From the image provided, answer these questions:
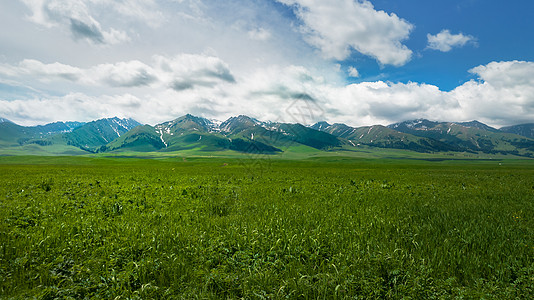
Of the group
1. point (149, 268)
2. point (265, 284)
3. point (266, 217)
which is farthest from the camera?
point (266, 217)

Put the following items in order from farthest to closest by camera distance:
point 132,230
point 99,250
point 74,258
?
1. point 132,230
2. point 99,250
3. point 74,258

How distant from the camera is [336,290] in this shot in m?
3.98

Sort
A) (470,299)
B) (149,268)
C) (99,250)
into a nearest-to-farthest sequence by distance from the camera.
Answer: (470,299)
(149,268)
(99,250)

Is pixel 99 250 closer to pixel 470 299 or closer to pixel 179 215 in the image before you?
pixel 179 215

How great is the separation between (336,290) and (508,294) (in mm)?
3092

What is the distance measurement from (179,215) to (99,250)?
3490 mm

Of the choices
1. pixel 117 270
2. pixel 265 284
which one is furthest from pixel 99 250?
pixel 265 284

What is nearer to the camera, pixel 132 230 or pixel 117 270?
pixel 117 270

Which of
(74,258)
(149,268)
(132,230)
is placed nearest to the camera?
(149,268)

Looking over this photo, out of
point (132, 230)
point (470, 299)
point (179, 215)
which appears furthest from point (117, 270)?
point (470, 299)

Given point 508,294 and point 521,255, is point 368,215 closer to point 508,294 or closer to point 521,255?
point 521,255

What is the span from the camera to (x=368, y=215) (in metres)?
8.88

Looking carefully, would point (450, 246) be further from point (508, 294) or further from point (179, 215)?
point (179, 215)

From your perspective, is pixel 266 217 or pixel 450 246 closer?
pixel 450 246
